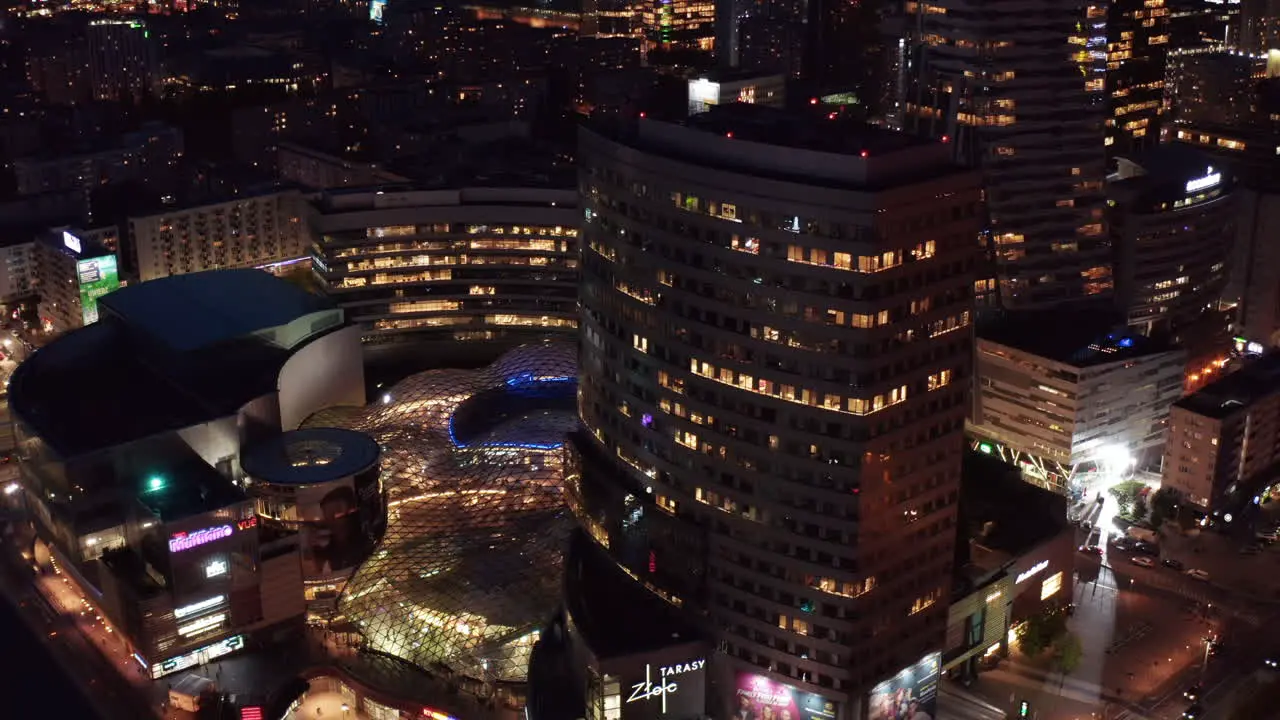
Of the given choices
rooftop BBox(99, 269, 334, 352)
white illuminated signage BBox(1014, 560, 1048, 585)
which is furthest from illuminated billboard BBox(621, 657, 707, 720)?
rooftop BBox(99, 269, 334, 352)

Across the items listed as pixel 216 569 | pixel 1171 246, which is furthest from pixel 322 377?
pixel 1171 246

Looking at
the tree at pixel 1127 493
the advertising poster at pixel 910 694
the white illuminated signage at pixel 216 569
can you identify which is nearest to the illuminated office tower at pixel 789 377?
the advertising poster at pixel 910 694

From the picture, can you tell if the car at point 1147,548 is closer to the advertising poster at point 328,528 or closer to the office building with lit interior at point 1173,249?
the office building with lit interior at point 1173,249

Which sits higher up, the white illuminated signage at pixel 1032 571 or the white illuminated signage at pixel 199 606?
the white illuminated signage at pixel 1032 571

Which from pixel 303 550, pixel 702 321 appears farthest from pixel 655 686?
pixel 303 550

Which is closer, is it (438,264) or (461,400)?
(461,400)

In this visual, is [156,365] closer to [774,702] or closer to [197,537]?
[197,537]

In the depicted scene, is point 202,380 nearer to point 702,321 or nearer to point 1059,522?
point 702,321

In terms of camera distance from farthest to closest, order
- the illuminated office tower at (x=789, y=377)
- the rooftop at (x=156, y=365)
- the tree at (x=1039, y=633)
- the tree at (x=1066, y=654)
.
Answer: the rooftop at (x=156, y=365) < the tree at (x=1039, y=633) < the tree at (x=1066, y=654) < the illuminated office tower at (x=789, y=377)
